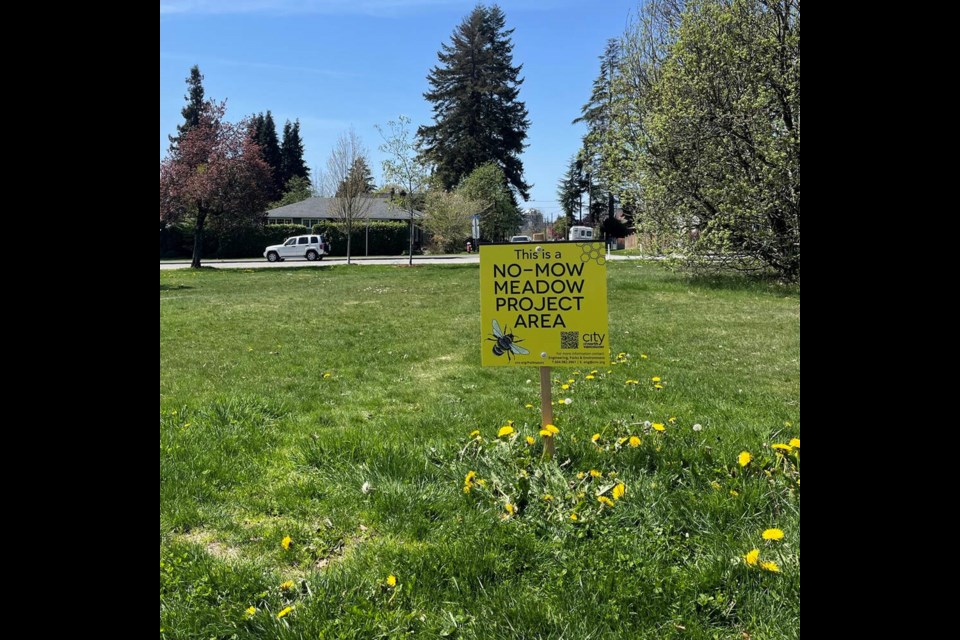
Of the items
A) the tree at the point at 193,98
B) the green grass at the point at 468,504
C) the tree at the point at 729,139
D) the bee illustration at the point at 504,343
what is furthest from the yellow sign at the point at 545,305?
the tree at the point at 193,98

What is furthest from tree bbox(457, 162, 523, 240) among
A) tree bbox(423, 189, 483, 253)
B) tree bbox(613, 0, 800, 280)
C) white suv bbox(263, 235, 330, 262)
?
tree bbox(613, 0, 800, 280)

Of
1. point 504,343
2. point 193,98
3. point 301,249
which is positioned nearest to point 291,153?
point 193,98

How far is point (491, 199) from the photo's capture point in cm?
5231

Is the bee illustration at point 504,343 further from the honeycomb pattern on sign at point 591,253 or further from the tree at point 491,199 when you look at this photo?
the tree at point 491,199

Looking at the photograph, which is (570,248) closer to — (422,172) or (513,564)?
(513,564)

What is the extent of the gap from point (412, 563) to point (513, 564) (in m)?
0.45

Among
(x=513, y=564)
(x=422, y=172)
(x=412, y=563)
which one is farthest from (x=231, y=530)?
(x=422, y=172)

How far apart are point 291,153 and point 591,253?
77548mm

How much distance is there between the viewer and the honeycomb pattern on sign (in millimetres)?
4016

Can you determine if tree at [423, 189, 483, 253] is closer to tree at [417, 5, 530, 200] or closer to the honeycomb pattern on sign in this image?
tree at [417, 5, 530, 200]

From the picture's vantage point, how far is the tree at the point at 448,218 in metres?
45.5

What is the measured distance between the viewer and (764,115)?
1580cm

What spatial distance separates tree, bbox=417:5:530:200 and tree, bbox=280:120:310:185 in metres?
19.6

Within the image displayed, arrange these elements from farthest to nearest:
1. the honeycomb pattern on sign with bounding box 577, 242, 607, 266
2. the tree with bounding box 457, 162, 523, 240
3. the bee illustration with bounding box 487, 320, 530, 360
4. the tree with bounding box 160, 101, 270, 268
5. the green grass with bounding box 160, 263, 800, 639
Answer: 1. the tree with bounding box 457, 162, 523, 240
2. the tree with bounding box 160, 101, 270, 268
3. the bee illustration with bounding box 487, 320, 530, 360
4. the honeycomb pattern on sign with bounding box 577, 242, 607, 266
5. the green grass with bounding box 160, 263, 800, 639
